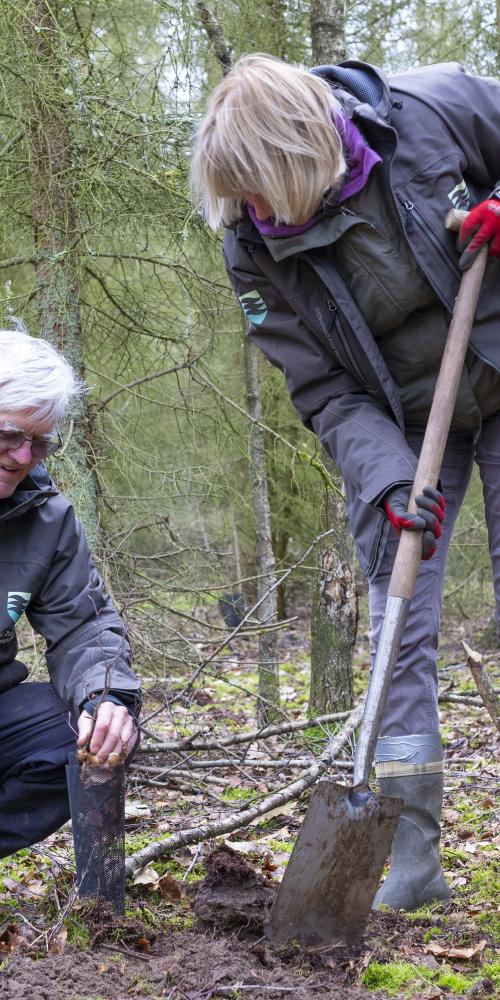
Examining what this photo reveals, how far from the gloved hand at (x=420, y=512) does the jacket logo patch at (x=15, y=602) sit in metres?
1.16

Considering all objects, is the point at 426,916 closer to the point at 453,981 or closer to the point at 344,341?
the point at 453,981

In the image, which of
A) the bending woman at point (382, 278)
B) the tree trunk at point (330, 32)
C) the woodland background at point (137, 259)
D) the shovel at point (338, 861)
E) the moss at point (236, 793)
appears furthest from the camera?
the tree trunk at point (330, 32)

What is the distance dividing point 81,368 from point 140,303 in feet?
2.91

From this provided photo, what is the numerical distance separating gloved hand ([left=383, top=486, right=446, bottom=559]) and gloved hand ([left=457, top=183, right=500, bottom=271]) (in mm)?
677

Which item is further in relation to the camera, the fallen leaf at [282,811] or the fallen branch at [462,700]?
the fallen branch at [462,700]

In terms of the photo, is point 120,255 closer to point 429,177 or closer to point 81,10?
point 81,10

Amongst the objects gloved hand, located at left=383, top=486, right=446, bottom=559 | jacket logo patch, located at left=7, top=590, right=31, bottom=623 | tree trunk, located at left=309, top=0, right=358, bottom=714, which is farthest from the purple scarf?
tree trunk, located at left=309, top=0, right=358, bottom=714

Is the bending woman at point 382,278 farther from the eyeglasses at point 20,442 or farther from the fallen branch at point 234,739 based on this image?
the fallen branch at point 234,739

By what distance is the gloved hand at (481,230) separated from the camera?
8.08ft

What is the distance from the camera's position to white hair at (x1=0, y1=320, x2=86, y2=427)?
2689mm

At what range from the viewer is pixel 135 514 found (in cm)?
504

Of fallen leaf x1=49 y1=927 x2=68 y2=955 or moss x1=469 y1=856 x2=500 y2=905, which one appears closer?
fallen leaf x1=49 y1=927 x2=68 y2=955

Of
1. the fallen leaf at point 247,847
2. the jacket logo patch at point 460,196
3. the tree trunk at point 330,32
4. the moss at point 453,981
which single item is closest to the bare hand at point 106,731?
the fallen leaf at point 247,847

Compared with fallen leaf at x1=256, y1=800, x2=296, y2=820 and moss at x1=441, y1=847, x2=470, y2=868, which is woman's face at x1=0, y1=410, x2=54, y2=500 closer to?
fallen leaf at x1=256, y1=800, x2=296, y2=820
